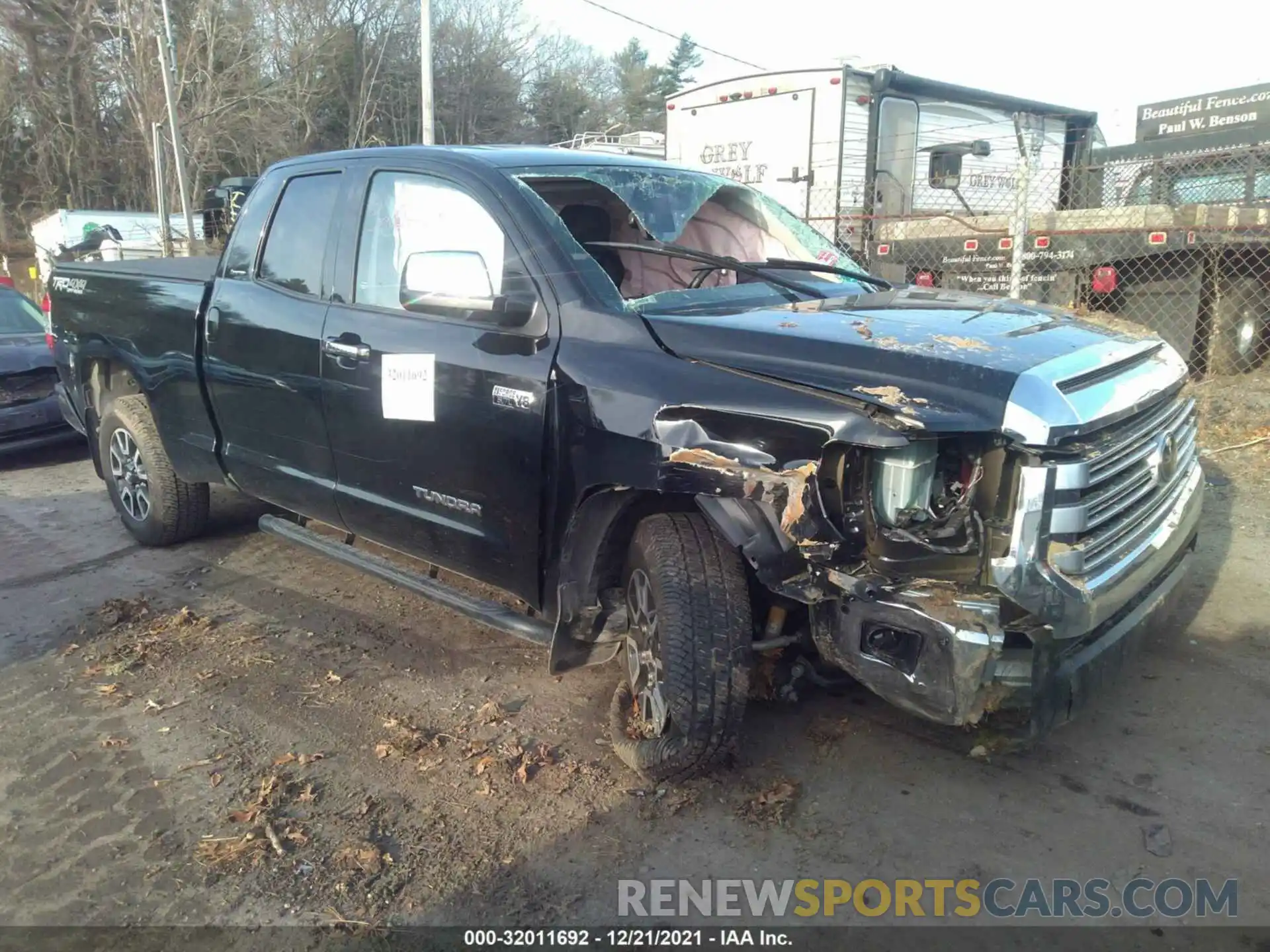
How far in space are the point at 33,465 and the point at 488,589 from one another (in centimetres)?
519

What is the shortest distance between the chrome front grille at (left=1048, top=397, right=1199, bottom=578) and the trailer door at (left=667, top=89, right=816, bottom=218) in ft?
25.5

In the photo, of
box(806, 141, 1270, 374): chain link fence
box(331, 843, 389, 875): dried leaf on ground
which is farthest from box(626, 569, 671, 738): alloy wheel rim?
box(806, 141, 1270, 374): chain link fence

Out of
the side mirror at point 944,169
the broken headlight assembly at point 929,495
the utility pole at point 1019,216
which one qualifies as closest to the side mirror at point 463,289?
the broken headlight assembly at point 929,495

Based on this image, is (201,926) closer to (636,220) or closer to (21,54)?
(636,220)

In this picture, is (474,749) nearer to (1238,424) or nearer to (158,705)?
(158,705)

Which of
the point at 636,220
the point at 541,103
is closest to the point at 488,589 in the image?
the point at 636,220

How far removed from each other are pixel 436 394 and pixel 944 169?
942cm

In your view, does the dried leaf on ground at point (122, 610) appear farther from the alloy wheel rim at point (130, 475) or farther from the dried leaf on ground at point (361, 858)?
the dried leaf on ground at point (361, 858)

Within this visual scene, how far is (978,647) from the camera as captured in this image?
2.38 m

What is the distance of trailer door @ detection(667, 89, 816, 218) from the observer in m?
10.8

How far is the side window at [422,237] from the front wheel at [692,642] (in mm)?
998

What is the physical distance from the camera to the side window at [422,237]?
3312 mm

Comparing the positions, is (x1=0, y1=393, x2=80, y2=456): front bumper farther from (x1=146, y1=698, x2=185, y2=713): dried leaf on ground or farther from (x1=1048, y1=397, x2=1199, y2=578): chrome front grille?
(x1=1048, y1=397, x2=1199, y2=578): chrome front grille

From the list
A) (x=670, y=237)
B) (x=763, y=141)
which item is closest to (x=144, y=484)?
(x=670, y=237)
